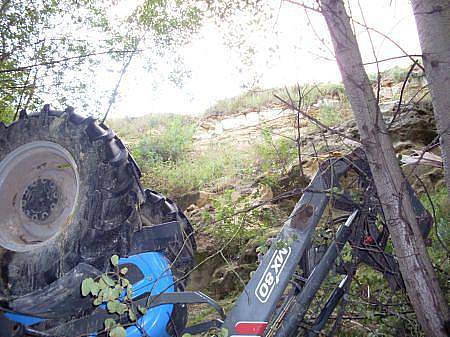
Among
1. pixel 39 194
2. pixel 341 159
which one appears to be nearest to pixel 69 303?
pixel 39 194

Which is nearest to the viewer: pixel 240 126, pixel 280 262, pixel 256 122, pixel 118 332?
pixel 118 332

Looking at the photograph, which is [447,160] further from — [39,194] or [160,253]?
[39,194]

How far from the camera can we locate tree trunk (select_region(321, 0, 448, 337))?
7.20ft

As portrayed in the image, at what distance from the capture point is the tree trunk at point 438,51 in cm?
213

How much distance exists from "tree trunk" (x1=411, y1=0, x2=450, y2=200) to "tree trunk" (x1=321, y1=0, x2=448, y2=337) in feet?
0.85

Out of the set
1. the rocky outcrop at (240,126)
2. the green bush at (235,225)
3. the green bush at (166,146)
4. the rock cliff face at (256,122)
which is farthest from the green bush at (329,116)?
the green bush at (166,146)

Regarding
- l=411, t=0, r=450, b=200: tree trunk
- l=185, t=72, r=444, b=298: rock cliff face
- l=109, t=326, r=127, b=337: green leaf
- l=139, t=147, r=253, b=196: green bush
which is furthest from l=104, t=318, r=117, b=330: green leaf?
l=139, t=147, r=253, b=196: green bush

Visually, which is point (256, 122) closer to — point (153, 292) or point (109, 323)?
point (153, 292)

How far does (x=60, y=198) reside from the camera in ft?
10.2

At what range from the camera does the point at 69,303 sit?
2721mm

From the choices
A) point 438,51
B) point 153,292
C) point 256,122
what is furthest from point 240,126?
point 438,51

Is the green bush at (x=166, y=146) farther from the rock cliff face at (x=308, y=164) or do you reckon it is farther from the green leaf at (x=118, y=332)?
the green leaf at (x=118, y=332)

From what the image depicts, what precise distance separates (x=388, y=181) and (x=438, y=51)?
64cm

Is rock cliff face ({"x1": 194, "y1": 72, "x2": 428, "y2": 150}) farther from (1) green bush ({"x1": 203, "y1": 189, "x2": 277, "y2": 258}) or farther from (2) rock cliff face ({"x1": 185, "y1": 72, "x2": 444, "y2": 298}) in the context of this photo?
(1) green bush ({"x1": 203, "y1": 189, "x2": 277, "y2": 258})
